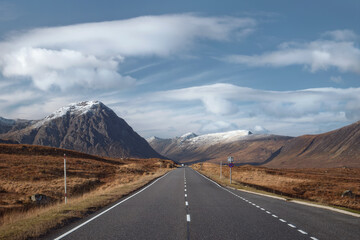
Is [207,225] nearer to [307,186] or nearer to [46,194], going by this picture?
[46,194]

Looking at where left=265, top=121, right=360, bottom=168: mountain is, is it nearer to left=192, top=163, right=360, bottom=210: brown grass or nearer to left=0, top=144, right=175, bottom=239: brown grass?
left=192, top=163, right=360, bottom=210: brown grass

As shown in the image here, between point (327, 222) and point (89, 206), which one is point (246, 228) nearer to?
point (327, 222)

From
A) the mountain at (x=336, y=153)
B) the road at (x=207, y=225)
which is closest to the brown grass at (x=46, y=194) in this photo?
the road at (x=207, y=225)

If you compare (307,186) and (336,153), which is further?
(336,153)

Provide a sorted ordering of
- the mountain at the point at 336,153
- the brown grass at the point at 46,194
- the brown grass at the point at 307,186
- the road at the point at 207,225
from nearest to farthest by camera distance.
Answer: the road at the point at 207,225 → the brown grass at the point at 46,194 → the brown grass at the point at 307,186 → the mountain at the point at 336,153

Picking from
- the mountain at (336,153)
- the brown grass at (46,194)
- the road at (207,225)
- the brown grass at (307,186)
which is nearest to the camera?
the road at (207,225)

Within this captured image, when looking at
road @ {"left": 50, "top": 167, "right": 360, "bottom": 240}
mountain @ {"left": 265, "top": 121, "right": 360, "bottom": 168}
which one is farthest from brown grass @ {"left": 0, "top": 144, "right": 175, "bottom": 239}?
mountain @ {"left": 265, "top": 121, "right": 360, "bottom": 168}

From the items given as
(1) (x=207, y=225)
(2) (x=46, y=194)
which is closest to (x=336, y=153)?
(2) (x=46, y=194)

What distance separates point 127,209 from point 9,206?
10254 millimetres

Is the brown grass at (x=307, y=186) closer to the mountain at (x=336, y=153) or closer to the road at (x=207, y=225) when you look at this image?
the road at (x=207, y=225)

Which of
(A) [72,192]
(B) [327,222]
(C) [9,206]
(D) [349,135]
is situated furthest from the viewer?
(D) [349,135]

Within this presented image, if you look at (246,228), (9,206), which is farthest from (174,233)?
(9,206)

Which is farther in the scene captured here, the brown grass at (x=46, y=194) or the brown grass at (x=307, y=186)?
the brown grass at (x=307, y=186)

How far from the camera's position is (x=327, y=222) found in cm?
Answer: 1211
